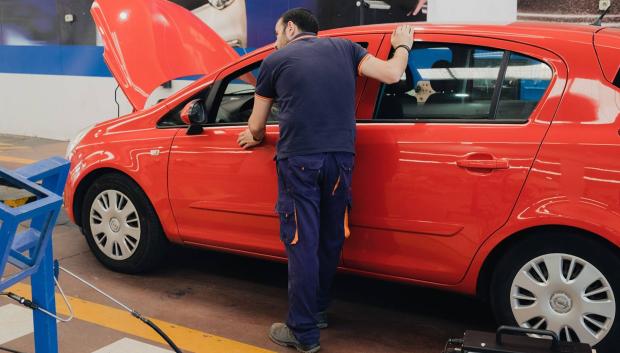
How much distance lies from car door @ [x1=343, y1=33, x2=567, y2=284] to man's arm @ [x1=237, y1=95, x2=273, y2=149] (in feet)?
1.67

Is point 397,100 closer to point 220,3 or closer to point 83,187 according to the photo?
point 83,187

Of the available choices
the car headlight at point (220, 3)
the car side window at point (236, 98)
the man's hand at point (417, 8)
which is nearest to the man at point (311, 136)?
the car side window at point (236, 98)

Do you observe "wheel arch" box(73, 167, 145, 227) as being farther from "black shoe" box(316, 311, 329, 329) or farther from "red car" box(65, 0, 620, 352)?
"black shoe" box(316, 311, 329, 329)

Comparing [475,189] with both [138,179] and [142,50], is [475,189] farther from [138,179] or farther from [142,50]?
[142,50]

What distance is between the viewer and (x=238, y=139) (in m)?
4.03

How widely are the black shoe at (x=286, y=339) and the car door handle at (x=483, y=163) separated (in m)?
1.16

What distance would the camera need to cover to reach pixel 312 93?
3455 millimetres

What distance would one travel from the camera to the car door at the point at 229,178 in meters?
4.04

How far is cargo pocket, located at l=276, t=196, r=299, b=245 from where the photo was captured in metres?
3.52

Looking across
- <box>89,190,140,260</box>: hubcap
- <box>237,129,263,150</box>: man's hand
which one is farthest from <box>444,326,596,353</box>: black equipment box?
<box>89,190,140,260</box>: hubcap

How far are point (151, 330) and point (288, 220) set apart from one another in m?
1.04

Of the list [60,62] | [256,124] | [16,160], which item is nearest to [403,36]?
[256,124]

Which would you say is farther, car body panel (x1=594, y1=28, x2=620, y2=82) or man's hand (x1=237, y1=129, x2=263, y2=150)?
man's hand (x1=237, y1=129, x2=263, y2=150)

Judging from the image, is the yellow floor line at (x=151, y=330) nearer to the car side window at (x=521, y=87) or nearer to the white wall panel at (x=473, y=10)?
the car side window at (x=521, y=87)
